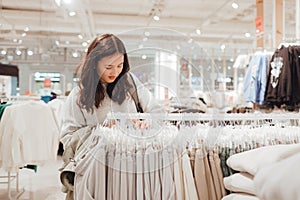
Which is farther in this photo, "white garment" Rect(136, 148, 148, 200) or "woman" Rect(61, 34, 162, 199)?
"woman" Rect(61, 34, 162, 199)

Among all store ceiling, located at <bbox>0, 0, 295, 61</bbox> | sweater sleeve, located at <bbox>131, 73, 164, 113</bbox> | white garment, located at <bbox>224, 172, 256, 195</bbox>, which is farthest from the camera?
store ceiling, located at <bbox>0, 0, 295, 61</bbox>

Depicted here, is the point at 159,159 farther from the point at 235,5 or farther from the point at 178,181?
the point at 235,5

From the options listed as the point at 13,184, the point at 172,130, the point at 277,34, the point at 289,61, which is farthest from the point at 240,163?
the point at 13,184

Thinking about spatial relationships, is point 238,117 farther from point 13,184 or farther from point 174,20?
point 174,20

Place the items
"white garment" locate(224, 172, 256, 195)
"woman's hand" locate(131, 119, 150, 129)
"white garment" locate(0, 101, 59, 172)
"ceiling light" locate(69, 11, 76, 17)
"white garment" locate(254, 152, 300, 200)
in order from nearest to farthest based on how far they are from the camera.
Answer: "white garment" locate(254, 152, 300, 200), "white garment" locate(224, 172, 256, 195), "woman's hand" locate(131, 119, 150, 129), "white garment" locate(0, 101, 59, 172), "ceiling light" locate(69, 11, 76, 17)

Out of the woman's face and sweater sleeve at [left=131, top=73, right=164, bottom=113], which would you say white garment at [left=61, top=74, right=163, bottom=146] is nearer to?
sweater sleeve at [left=131, top=73, right=164, bottom=113]

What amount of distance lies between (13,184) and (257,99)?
11.2ft

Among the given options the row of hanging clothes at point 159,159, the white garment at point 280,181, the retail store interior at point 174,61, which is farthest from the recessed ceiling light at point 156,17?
the white garment at point 280,181

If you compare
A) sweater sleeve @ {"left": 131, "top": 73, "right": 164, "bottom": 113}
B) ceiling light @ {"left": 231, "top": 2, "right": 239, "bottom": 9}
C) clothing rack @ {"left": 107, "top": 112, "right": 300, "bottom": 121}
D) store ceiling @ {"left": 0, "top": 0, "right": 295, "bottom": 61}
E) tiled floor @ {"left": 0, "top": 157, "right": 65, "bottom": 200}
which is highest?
ceiling light @ {"left": 231, "top": 2, "right": 239, "bottom": 9}

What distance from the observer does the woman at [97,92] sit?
1.68 metres

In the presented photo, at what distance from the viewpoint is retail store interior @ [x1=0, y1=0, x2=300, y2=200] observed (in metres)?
1.90

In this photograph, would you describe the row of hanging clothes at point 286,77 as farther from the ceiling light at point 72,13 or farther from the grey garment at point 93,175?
the ceiling light at point 72,13

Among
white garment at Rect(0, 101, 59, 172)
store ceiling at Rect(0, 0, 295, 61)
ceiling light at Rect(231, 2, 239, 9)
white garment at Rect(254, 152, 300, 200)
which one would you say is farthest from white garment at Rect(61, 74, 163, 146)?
ceiling light at Rect(231, 2, 239, 9)

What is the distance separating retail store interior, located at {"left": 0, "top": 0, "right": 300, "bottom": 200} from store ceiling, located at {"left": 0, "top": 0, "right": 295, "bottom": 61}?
0.07 ft
